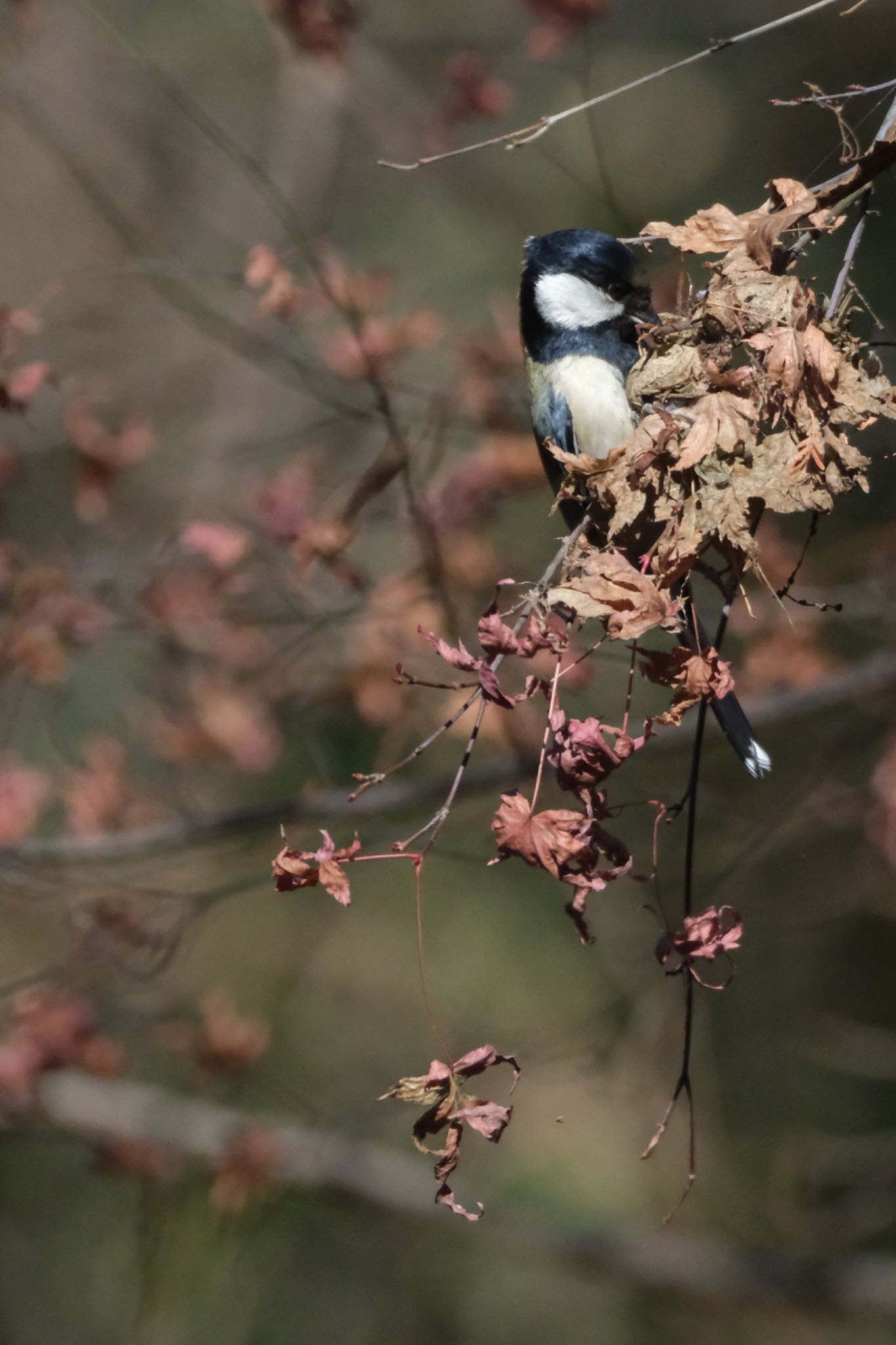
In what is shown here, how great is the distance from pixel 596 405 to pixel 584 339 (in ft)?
0.43

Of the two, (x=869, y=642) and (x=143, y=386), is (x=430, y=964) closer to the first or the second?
(x=869, y=642)

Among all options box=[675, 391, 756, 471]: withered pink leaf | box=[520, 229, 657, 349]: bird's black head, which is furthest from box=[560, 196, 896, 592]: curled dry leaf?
box=[520, 229, 657, 349]: bird's black head

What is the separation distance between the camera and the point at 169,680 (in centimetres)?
268

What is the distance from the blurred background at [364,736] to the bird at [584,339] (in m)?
0.12

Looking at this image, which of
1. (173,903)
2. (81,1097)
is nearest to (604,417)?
(173,903)

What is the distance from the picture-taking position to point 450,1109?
40.5 inches

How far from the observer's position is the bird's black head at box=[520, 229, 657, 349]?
180 cm

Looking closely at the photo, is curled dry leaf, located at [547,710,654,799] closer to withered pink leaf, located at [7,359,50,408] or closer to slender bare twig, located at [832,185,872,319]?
slender bare twig, located at [832,185,872,319]

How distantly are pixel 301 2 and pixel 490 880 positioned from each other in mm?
2823

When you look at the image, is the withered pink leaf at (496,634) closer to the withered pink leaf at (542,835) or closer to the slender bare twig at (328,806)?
the withered pink leaf at (542,835)

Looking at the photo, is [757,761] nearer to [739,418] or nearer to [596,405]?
[596,405]

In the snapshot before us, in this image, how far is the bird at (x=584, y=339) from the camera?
68.7 inches

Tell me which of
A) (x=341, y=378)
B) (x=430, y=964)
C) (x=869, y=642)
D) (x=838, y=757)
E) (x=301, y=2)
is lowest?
(x=430, y=964)

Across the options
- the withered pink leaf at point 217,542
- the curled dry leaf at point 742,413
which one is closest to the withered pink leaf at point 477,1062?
the curled dry leaf at point 742,413
